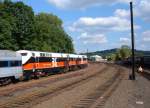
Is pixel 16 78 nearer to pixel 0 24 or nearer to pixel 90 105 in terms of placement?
pixel 90 105

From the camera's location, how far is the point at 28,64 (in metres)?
44.7

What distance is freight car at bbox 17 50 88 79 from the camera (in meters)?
44.4

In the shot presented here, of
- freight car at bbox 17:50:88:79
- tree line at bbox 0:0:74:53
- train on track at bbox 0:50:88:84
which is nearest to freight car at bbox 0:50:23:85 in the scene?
train on track at bbox 0:50:88:84

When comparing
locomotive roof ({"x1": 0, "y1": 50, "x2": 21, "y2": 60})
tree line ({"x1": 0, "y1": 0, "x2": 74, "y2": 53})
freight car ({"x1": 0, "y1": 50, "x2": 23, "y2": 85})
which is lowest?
freight car ({"x1": 0, "y1": 50, "x2": 23, "y2": 85})

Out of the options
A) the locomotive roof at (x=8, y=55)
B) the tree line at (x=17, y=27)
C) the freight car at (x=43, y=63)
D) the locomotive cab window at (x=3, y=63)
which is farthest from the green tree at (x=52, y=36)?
the locomotive cab window at (x=3, y=63)

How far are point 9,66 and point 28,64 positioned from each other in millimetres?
7223

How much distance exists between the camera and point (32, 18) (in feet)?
256

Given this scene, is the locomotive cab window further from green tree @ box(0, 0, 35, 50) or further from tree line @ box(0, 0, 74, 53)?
green tree @ box(0, 0, 35, 50)

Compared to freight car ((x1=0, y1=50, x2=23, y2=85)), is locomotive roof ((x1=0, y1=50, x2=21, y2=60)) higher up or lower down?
higher up

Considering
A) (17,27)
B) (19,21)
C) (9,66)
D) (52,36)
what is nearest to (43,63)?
(9,66)

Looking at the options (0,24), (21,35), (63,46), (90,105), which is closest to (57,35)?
(63,46)

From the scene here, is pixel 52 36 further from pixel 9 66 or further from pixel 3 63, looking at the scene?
pixel 3 63

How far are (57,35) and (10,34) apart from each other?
5049cm

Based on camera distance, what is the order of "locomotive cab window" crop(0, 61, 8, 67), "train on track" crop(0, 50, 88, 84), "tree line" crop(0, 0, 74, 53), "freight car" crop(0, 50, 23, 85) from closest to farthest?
"locomotive cab window" crop(0, 61, 8, 67) → "freight car" crop(0, 50, 23, 85) → "train on track" crop(0, 50, 88, 84) → "tree line" crop(0, 0, 74, 53)
